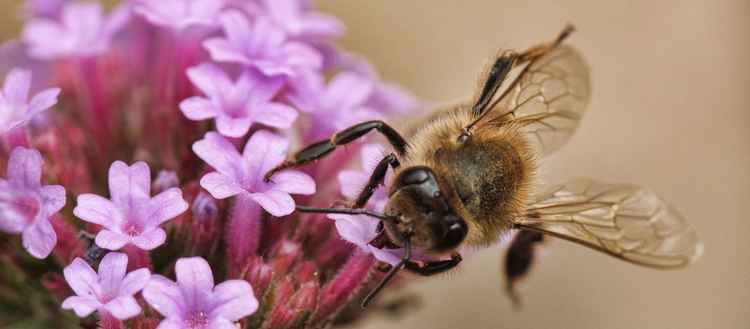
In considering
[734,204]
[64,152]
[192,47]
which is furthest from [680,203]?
[64,152]

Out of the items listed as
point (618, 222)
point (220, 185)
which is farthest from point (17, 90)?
point (618, 222)

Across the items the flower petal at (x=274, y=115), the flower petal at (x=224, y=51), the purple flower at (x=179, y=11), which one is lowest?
the flower petal at (x=274, y=115)

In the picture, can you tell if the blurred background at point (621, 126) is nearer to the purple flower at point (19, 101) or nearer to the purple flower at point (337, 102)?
the purple flower at point (337, 102)

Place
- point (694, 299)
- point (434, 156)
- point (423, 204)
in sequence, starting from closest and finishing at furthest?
point (423, 204)
point (434, 156)
point (694, 299)

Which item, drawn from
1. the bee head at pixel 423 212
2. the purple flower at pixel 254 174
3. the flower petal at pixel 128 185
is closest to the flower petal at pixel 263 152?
the purple flower at pixel 254 174

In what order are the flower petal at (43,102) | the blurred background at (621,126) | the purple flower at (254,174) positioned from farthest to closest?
the blurred background at (621,126), the flower petal at (43,102), the purple flower at (254,174)

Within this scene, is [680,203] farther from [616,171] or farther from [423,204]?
[423,204]

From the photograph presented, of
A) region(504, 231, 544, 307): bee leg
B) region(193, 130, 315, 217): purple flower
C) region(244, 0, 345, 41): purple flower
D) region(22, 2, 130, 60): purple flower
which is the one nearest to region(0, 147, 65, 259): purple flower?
region(193, 130, 315, 217): purple flower
